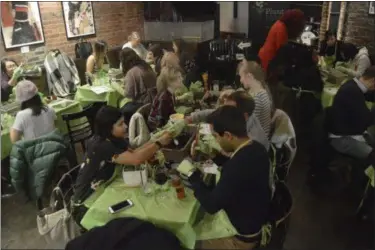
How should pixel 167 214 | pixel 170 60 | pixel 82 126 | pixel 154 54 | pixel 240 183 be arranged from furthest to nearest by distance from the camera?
pixel 154 54
pixel 170 60
pixel 82 126
pixel 167 214
pixel 240 183

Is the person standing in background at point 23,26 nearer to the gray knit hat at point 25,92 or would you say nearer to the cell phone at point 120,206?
the gray knit hat at point 25,92

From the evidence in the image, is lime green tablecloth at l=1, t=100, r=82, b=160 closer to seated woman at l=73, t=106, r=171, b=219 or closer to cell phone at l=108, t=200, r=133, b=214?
seated woman at l=73, t=106, r=171, b=219

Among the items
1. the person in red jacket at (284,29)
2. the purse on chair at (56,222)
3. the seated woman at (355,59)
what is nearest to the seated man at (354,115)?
the seated woman at (355,59)

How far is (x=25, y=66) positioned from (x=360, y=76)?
3174 mm

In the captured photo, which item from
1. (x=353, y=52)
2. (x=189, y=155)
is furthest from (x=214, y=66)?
(x=189, y=155)

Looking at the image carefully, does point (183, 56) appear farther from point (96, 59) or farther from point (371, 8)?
point (371, 8)

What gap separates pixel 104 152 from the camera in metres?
1.74

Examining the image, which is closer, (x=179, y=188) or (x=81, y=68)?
(x=179, y=188)

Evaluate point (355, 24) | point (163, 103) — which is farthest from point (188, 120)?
point (355, 24)

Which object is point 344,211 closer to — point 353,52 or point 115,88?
point 353,52

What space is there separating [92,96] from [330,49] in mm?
2328

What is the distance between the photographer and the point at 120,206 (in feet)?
5.19

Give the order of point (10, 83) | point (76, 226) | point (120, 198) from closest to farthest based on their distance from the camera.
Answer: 1. point (120, 198)
2. point (76, 226)
3. point (10, 83)

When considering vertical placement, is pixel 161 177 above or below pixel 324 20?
below
